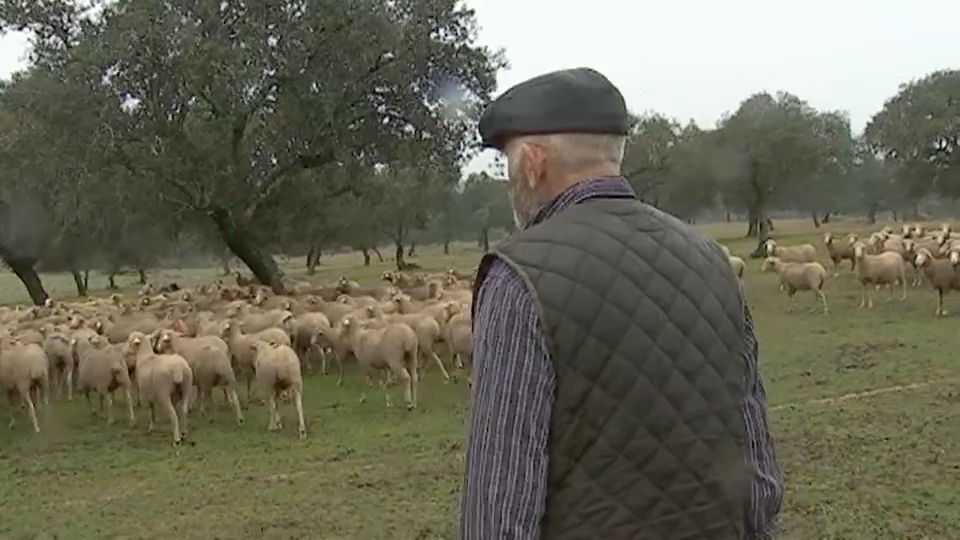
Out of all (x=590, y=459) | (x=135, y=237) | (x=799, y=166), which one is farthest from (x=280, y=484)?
(x=799, y=166)

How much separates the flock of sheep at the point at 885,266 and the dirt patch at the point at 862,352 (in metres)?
2.14

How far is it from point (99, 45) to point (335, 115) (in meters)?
5.22

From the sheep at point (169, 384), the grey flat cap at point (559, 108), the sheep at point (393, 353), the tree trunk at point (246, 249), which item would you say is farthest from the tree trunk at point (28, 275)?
the grey flat cap at point (559, 108)

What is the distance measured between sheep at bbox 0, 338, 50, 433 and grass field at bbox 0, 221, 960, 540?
0.53 m

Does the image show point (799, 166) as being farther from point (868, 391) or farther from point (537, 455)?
point (537, 455)

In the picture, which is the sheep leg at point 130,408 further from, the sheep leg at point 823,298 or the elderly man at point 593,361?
the sheep leg at point 823,298

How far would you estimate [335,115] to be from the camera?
23.8 metres

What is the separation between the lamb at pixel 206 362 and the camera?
13.3 m

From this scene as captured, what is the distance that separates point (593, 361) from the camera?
2.21 meters

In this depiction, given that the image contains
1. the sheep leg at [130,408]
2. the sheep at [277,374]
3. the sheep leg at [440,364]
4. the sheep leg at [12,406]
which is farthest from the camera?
the sheep leg at [440,364]

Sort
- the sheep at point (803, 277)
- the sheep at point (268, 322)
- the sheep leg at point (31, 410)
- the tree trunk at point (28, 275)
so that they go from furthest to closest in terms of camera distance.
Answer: the tree trunk at point (28, 275)
the sheep at point (803, 277)
the sheep at point (268, 322)
the sheep leg at point (31, 410)

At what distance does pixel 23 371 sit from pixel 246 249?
41.4 feet

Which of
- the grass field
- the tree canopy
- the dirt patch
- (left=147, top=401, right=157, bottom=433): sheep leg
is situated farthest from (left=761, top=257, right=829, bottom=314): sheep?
(left=147, top=401, right=157, bottom=433): sheep leg

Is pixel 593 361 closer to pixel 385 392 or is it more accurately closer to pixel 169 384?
pixel 169 384
